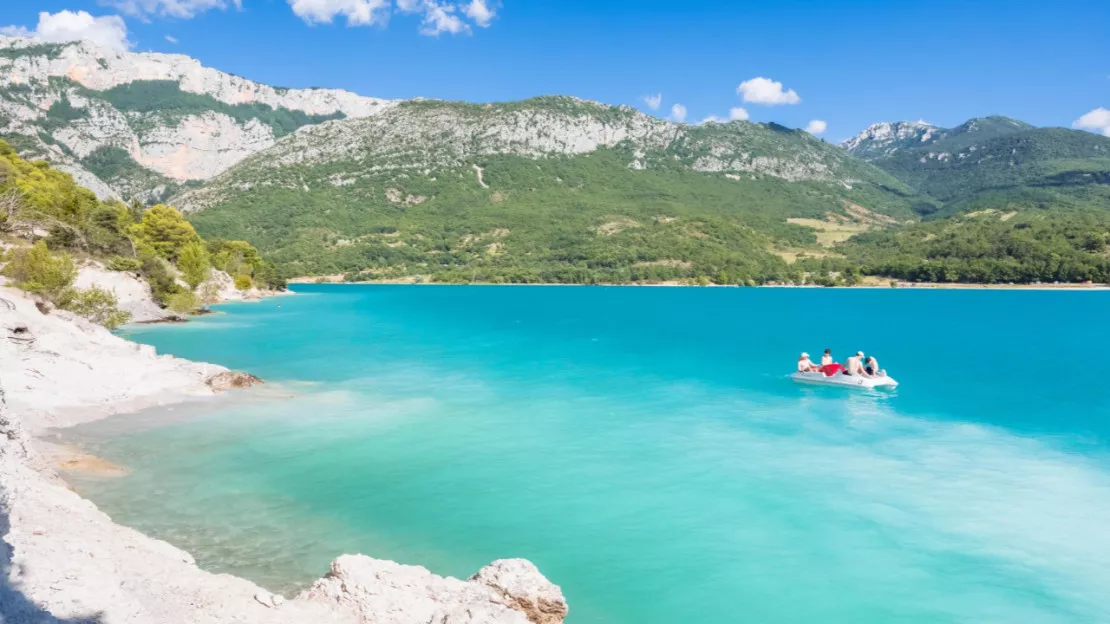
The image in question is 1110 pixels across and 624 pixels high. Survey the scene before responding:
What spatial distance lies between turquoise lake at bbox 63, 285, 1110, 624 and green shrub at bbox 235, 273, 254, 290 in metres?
71.0

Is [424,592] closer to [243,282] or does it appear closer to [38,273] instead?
[38,273]

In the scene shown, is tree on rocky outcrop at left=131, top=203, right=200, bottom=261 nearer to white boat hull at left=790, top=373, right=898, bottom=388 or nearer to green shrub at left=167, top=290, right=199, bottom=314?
green shrub at left=167, top=290, right=199, bottom=314

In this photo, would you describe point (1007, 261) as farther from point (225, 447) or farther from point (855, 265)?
point (225, 447)

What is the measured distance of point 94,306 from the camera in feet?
146

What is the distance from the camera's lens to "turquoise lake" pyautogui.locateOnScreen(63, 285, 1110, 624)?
14.0m

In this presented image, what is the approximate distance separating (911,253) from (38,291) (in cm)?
18943

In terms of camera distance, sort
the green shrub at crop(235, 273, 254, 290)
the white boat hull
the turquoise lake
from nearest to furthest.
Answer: the turquoise lake → the white boat hull → the green shrub at crop(235, 273, 254, 290)

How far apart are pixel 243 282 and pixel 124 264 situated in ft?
165

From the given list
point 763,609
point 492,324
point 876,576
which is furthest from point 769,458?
point 492,324

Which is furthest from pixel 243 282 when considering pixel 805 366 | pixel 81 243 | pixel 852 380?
pixel 852 380

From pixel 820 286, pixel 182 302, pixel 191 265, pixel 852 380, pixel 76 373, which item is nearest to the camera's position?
pixel 76 373

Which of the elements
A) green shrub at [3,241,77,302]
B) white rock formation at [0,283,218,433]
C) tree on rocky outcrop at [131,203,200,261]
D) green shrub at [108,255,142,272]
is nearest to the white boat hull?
Result: white rock formation at [0,283,218,433]

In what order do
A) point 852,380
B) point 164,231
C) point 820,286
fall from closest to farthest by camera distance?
1. point 852,380
2. point 164,231
3. point 820,286

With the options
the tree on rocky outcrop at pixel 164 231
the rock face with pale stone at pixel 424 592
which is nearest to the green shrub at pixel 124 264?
the tree on rocky outcrop at pixel 164 231
